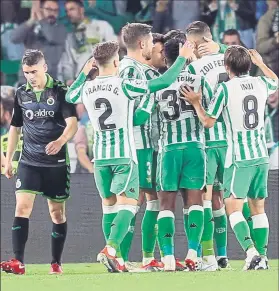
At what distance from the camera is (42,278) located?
830cm

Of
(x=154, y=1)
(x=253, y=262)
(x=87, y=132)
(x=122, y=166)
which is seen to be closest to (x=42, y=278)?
(x=122, y=166)

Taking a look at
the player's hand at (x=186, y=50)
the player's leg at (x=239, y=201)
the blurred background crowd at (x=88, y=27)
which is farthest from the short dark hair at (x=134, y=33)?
the blurred background crowd at (x=88, y=27)

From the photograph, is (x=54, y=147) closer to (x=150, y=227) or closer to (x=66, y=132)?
(x=66, y=132)

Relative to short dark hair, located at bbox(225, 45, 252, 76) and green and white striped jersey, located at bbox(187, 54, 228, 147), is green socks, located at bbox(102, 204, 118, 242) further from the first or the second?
short dark hair, located at bbox(225, 45, 252, 76)

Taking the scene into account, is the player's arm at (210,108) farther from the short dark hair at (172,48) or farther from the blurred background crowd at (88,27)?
the blurred background crowd at (88,27)

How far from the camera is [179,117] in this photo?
8.70 metres

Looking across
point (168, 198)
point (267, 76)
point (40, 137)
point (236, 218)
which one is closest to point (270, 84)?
point (267, 76)

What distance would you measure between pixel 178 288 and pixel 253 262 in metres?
1.65

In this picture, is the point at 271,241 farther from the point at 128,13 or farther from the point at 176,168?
the point at 128,13

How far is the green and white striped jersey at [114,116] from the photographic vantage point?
8.43 meters

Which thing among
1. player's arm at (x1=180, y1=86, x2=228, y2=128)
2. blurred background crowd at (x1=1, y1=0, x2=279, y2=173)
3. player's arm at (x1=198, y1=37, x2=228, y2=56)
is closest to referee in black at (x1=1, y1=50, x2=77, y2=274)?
player's arm at (x1=180, y1=86, x2=228, y2=128)

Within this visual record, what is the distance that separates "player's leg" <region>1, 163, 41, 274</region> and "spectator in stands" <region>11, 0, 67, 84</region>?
5.55 m

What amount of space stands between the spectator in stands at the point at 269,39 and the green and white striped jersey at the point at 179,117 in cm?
527

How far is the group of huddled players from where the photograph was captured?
8.43 metres
